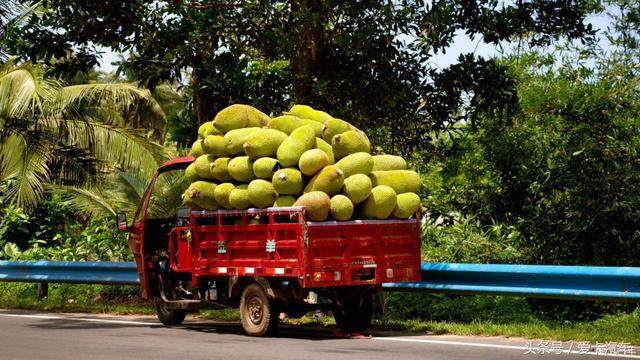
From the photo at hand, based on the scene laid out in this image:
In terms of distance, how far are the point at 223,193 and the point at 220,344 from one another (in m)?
1.78

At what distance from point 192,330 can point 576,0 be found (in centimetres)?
738

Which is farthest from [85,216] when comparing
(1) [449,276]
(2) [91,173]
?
(1) [449,276]

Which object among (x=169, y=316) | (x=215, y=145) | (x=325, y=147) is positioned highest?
(x=215, y=145)

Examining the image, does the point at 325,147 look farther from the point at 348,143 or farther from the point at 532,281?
the point at 532,281

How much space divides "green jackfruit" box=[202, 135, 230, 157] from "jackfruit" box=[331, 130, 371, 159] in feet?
4.17

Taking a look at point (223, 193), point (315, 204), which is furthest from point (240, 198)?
point (315, 204)

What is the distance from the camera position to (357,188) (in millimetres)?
11320

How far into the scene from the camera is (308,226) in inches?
433

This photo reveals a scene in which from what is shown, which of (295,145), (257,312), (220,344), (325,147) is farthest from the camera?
(257,312)

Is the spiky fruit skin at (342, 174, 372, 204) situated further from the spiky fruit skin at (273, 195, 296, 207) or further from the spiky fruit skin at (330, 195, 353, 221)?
the spiky fruit skin at (273, 195, 296, 207)

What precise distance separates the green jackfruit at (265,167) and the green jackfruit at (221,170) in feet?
1.59

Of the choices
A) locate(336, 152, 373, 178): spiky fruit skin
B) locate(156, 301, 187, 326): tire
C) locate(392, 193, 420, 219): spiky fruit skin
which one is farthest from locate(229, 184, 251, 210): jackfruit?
locate(156, 301, 187, 326): tire

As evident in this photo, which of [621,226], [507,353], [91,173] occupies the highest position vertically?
[91,173]

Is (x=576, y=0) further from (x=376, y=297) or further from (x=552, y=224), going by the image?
(x=376, y=297)
